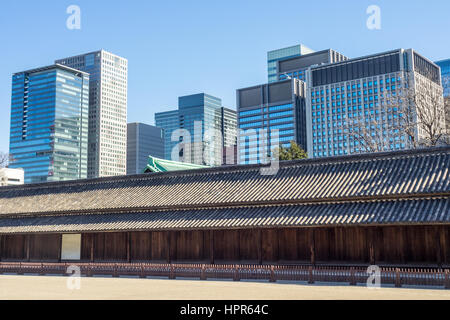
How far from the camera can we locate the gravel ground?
838 inches

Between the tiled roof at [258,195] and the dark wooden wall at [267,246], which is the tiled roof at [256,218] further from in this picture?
the dark wooden wall at [267,246]

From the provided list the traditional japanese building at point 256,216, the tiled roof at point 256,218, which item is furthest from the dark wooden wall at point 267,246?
the tiled roof at point 256,218

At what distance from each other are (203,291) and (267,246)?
32.2 feet

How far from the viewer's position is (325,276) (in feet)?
90.3

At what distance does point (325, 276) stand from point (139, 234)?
51.3 ft

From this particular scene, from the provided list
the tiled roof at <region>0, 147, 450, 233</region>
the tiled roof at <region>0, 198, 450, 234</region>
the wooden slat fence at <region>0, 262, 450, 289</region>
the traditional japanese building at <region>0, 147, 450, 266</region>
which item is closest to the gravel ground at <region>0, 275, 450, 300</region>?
the wooden slat fence at <region>0, 262, 450, 289</region>

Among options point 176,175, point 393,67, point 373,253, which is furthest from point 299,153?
point 393,67

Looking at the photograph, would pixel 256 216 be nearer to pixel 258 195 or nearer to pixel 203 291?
pixel 258 195

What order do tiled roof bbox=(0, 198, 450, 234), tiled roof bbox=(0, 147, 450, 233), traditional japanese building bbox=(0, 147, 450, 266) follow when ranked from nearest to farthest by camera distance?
tiled roof bbox=(0, 198, 450, 234)
traditional japanese building bbox=(0, 147, 450, 266)
tiled roof bbox=(0, 147, 450, 233)

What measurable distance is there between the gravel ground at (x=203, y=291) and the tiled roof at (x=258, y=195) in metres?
5.01

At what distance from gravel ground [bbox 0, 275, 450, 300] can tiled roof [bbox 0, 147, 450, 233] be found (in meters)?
5.01

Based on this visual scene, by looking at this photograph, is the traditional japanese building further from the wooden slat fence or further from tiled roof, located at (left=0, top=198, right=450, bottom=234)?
the wooden slat fence

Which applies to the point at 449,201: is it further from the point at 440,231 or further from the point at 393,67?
the point at 393,67

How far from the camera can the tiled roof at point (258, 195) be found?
29.2 meters
